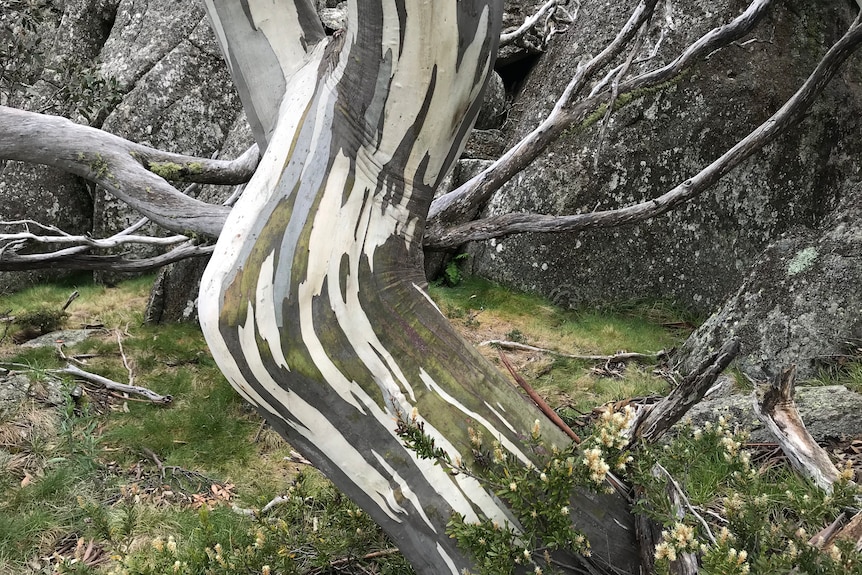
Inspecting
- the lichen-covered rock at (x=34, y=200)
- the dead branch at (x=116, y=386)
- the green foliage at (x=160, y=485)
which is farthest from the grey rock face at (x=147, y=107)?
the dead branch at (x=116, y=386)

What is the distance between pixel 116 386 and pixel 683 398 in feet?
15.1

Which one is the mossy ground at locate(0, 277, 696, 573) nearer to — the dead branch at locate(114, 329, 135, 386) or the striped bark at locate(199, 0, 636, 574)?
the dead branch at locate(114, 329, 135, 386)

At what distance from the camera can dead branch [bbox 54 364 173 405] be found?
203 inches

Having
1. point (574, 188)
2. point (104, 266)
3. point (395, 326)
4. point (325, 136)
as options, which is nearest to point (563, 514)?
point (395, 326)

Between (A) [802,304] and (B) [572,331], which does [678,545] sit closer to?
(A) [802,304]

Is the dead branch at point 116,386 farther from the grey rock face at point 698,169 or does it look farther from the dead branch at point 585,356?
the grey rock face at point 698,169

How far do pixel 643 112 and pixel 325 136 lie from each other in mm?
5272

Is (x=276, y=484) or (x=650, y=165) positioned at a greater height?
(x=650, y=165)

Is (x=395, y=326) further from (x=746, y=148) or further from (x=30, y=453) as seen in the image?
(x=30, y=453)

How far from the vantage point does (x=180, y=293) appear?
22.6 ft

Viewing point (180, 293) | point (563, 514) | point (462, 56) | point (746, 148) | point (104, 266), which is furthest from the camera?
point (180, 293)

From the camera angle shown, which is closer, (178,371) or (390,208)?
(390,208)

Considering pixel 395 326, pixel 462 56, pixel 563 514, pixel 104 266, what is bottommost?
pixel 104 266

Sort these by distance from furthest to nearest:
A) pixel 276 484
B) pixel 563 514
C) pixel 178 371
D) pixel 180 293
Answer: pixel 180 293 < pixel 178 371 < pixel 276 484 < pixel 563 514
